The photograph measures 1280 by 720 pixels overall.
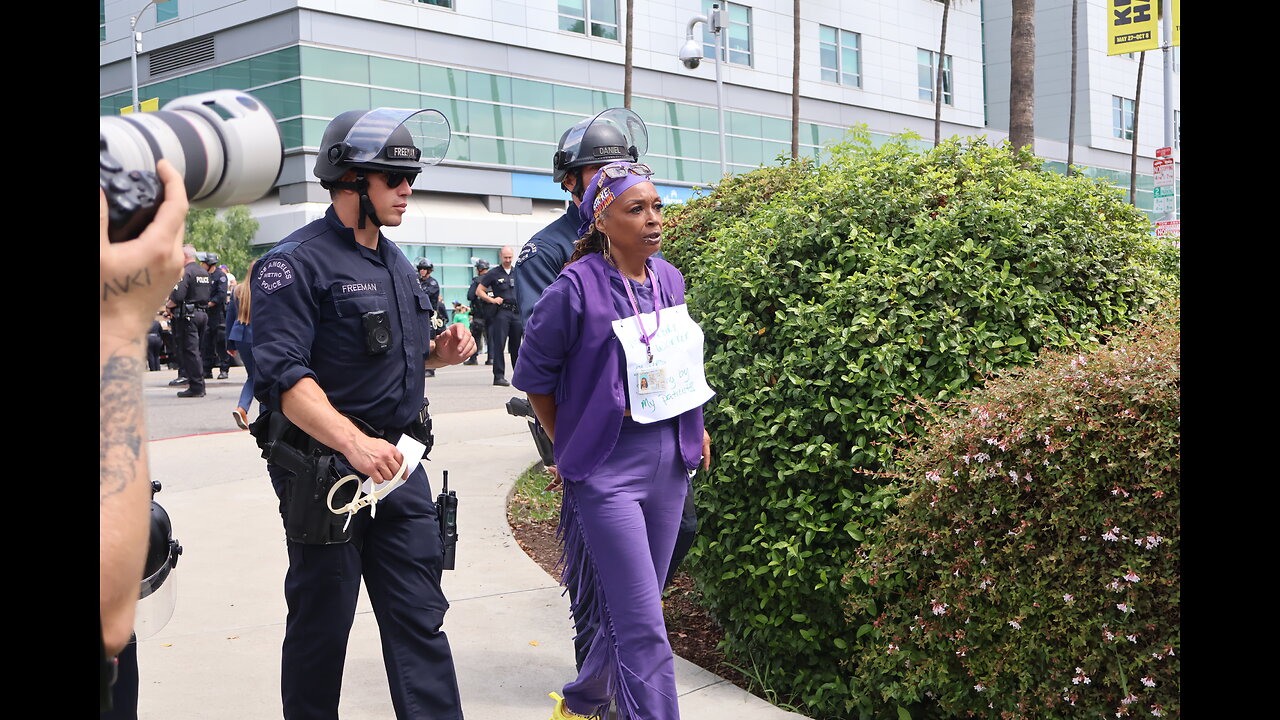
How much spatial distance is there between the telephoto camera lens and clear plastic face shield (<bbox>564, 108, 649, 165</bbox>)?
2.60 metres

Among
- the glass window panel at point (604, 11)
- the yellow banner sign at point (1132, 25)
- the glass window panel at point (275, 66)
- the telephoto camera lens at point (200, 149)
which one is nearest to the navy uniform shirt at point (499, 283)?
the yellow banner sign at point (1132, 25)

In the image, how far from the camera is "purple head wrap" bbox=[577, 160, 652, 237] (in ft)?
11.4

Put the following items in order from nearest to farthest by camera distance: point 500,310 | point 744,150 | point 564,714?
point 564,714, point 500,310, point 744,150

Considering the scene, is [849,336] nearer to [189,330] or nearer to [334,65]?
[189,330]


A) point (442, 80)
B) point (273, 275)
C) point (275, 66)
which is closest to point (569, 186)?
point (273, 275)

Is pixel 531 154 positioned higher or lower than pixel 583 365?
higher

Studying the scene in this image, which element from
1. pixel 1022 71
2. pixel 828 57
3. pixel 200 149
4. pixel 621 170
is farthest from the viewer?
pixel 828 57

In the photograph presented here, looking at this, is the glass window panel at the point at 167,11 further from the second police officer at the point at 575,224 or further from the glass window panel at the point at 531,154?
the second police officer at the point at 575,224

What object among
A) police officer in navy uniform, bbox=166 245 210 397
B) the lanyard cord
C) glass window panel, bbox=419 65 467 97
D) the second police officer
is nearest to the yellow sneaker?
the second police officer

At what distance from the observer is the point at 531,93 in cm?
3609

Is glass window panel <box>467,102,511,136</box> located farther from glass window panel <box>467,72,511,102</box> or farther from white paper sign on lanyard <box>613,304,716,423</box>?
white paper sign on lanyard <box>613,304,716,423</box>

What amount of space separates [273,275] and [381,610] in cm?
103

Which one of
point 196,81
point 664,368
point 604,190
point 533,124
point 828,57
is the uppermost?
point 828,57

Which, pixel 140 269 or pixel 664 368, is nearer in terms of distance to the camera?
pixel 140 269
